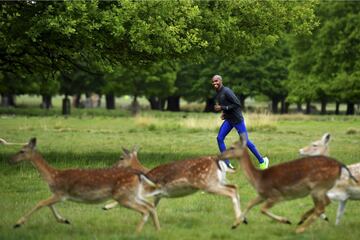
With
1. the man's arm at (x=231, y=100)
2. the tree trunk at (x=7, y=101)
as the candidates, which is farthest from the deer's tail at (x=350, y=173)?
the tree trunk at (x=7, y=101)

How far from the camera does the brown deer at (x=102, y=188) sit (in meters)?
8.42

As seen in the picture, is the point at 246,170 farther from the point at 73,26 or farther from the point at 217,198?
the point at 73,26

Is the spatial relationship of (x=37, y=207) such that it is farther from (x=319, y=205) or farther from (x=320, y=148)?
(x=320, y=148)

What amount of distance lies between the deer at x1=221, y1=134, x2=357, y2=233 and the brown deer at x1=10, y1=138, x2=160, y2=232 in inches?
56.5

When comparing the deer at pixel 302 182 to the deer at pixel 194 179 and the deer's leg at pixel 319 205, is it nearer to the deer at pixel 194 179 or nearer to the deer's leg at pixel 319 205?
the deer's leg at pixel 319 205

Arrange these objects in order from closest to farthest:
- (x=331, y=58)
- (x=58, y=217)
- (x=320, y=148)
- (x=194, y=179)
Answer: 1. (x=58, y=217)
2. (x=194, y=179)
3. (x=320, y=148)
4. (x=331, y=58)

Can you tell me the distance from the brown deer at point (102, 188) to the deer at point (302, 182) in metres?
1.44

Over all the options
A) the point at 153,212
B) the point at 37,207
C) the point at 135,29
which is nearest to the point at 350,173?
the point at 153,212

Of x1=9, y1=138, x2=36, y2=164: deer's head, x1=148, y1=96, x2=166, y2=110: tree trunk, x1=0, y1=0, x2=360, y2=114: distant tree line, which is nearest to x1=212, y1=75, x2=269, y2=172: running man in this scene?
x1=0, y1=0, x2=360, y2=114: distant tree line

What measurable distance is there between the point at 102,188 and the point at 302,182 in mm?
2697

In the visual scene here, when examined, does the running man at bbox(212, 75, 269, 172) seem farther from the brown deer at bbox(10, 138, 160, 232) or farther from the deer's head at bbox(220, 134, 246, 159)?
the brown deer at bbox(10, 138, 160, 232)

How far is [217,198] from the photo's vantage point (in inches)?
444

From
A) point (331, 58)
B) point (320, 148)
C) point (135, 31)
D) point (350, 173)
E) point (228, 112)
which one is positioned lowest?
point (350, 173)

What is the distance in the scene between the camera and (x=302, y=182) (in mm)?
8367
